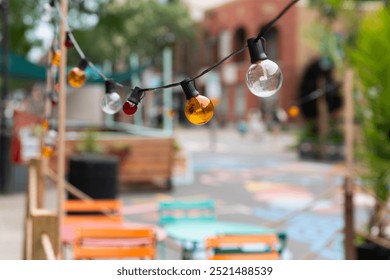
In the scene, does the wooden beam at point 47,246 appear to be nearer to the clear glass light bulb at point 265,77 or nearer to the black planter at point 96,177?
the clear glass light bulb at point 265,77

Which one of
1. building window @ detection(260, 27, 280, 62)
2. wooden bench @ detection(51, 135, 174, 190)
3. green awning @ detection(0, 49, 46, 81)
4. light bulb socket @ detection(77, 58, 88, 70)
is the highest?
building window @ detection(260, 27, 280, 62)

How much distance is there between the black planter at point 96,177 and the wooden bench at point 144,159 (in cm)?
315

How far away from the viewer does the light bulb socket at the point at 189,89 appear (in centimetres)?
201

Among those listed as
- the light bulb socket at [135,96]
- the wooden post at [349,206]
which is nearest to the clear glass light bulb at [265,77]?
the light bulb socket at [135,96]

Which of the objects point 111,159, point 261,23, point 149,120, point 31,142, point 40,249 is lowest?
point 40,249

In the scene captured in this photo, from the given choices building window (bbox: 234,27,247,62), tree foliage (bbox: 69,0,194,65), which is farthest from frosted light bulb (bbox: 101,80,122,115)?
building window (bbox: 234,27,247,62)

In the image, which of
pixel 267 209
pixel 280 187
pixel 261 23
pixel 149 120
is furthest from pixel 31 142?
pixel 261 23

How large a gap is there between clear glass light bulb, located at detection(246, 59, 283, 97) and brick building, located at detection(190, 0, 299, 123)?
3651 cm

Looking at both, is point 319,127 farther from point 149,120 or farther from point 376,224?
point 149,120

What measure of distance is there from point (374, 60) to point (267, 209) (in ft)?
17.3

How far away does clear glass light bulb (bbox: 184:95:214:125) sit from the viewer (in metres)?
1.96

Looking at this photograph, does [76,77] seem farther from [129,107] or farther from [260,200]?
[260,200]

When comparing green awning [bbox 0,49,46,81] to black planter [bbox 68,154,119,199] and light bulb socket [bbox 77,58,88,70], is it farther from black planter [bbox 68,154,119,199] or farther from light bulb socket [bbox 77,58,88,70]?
light bulb socket [bbox 77,58,88,70]

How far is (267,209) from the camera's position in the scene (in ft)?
33.5
